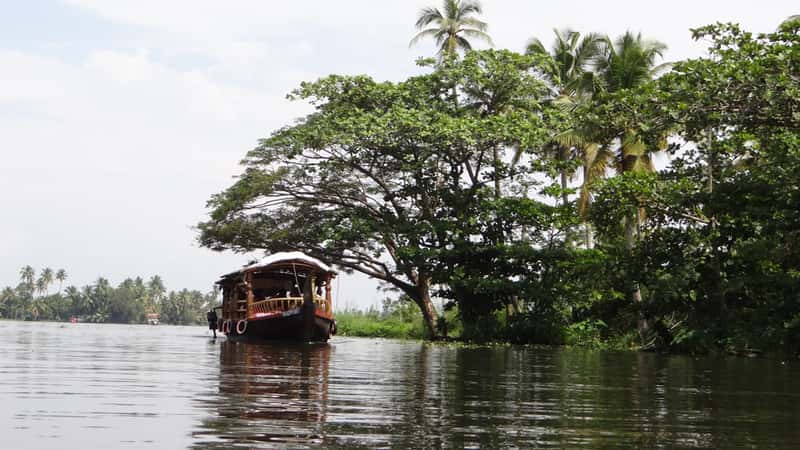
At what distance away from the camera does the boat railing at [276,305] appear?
985 inches

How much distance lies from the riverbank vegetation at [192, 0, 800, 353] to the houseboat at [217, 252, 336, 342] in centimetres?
408

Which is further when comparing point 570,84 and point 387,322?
point 387,322

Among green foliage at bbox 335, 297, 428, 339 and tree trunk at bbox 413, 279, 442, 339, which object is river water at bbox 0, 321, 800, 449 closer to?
tree trunk at bbox 413, 279, 442, 339

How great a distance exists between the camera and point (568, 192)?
95.6 feet

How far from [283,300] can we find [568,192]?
10818 millimetres

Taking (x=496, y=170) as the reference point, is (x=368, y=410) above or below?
below

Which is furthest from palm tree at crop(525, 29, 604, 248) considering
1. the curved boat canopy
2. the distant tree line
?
the distant tree line

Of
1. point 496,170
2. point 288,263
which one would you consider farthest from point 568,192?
point 288,263

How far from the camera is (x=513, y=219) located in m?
29.3

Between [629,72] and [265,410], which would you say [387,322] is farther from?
[265,410]

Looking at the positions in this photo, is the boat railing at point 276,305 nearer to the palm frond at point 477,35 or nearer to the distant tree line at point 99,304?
the palm frond at point 477,35

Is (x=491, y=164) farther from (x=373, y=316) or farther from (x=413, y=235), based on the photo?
(x=373, y=316)

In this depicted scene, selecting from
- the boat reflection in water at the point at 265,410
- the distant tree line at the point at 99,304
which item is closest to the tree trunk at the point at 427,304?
the boat reflection in water at the point at 265,410

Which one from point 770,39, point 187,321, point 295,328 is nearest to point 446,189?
point 295,328
